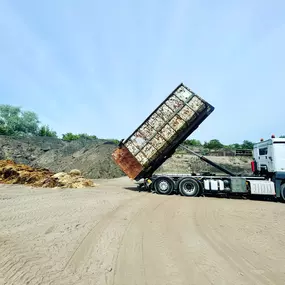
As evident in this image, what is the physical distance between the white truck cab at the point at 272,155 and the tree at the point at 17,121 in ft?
167

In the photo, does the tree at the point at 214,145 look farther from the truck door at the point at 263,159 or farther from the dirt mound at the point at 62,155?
the truck door at the point at 263,159

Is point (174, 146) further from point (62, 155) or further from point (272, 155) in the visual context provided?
point (62, 155)

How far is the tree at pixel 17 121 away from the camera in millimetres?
49375

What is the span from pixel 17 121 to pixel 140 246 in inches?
2150

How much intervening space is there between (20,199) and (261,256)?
9474 mm

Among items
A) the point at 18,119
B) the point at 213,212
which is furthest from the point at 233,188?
the point at 18,119

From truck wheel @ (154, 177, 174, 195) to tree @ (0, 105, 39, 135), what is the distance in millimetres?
46740

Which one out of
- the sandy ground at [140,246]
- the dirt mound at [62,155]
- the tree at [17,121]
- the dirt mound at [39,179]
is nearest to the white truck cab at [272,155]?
the sandy ground at [140,246]

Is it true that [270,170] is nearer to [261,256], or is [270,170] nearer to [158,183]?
[158,183]

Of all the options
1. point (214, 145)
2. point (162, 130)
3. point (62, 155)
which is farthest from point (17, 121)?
point (162, 130)

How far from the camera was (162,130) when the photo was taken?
11211 millimetres

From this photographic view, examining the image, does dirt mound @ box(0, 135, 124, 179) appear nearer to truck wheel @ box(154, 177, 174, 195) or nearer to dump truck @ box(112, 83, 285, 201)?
truck wheel @ box(154, 177, 174, 195)

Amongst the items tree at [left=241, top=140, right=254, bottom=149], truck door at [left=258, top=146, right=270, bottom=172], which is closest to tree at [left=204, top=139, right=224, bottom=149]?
tree at [left=241, top=140, right=254, bottom=149]

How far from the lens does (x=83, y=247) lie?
176 inches
